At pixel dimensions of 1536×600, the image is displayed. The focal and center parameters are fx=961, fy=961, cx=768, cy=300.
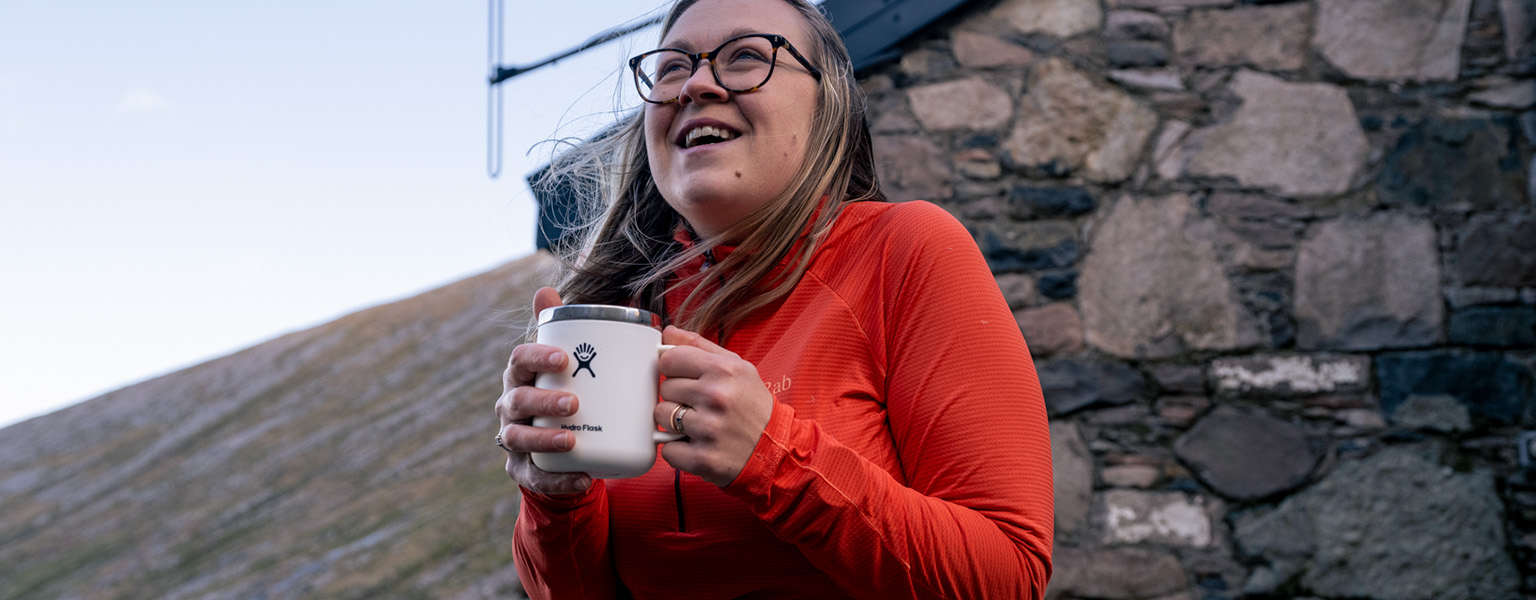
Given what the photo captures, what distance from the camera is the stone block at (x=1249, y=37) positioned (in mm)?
2797

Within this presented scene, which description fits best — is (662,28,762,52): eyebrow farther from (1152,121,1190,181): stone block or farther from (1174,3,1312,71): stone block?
(1174,3,1312,71): stone block

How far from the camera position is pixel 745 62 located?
1.23 meters

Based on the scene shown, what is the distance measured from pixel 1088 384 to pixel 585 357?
2.12m

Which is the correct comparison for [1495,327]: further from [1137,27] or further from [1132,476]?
[1137,27]

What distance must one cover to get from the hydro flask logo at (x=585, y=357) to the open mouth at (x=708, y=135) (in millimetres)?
414

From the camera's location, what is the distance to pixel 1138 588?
2576mm

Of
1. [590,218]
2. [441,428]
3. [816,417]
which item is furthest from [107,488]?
[816,417]

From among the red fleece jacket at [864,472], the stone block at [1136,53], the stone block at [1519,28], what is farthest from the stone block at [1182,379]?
the red fleece jacket at [864,472]

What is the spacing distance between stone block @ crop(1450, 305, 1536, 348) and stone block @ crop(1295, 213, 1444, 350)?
51 millimetres

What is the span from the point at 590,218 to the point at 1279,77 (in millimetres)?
2160

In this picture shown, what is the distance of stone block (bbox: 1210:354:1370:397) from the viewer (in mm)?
2619

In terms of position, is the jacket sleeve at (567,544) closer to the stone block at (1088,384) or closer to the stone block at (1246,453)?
the stone block at (1088,384)

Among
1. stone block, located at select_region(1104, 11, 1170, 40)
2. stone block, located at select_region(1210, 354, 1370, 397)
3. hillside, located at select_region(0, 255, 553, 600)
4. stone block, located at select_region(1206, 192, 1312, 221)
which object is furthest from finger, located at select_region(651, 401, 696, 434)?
hillside, located at select_region(0, 255, 553, 600)

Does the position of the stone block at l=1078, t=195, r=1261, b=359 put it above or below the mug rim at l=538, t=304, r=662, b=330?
below
